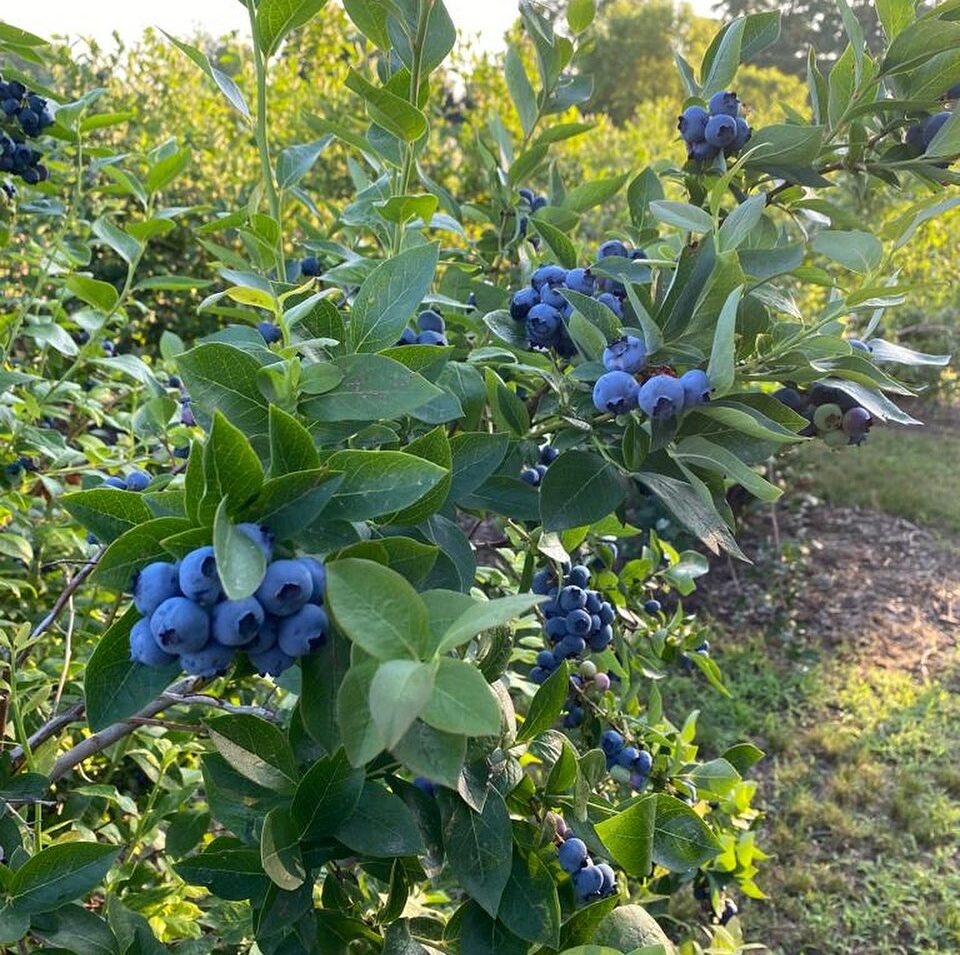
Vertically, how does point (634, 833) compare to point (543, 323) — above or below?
below

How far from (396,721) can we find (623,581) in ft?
3.98

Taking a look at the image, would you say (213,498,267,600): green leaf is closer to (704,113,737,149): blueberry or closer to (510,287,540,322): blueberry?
(510,287,540,322): blueberry

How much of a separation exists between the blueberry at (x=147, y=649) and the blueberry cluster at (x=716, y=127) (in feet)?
2.59

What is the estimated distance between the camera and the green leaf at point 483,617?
477mm

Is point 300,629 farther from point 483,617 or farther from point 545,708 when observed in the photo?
point 545,708

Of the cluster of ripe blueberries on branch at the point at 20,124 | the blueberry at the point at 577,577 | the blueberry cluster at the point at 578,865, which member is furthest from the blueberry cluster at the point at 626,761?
the cluster of ripe blueberries on branch at the point at 20,124

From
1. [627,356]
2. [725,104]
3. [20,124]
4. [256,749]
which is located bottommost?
[256,749]

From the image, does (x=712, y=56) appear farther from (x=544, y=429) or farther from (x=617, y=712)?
(x=617, y=712)

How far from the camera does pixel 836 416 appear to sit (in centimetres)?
98

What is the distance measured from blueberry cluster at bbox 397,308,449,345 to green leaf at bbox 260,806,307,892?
546mm

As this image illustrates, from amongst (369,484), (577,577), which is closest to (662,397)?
(369,484)

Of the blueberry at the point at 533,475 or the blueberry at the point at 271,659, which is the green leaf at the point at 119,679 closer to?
the blueberry at the point at 271,659

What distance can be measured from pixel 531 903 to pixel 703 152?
82cm

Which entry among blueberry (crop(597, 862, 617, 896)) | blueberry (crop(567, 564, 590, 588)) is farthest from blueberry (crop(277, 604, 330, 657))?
blueberry (crop(567, 564, 590, 588))
